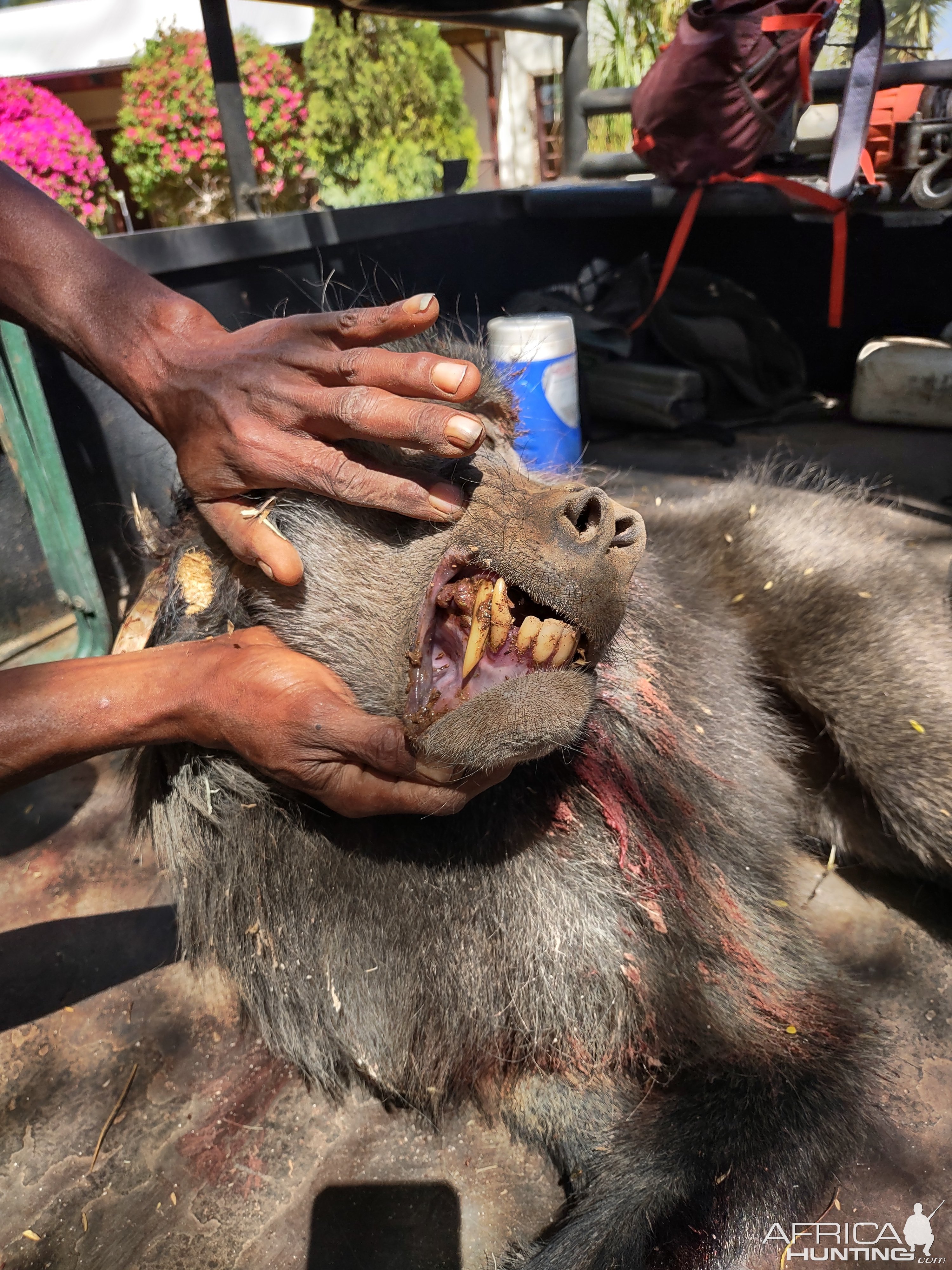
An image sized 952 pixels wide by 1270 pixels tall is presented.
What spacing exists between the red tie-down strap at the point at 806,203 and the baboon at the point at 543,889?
3160mm

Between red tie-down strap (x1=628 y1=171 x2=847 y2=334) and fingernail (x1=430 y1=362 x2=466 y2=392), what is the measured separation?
145 inches

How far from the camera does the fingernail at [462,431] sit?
4.16 ft

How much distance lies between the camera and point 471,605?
1571 millimetres

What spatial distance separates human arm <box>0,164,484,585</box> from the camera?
51.5 inches

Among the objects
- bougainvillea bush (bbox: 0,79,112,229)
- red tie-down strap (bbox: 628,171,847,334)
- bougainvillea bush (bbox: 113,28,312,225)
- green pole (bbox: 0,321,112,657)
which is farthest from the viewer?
bougainvillea bush (bbox: 113,28,312,225)

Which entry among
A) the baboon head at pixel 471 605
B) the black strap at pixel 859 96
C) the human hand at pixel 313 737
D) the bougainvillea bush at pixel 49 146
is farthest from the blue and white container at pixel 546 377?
the bougainvillea bush at pixel 49 146

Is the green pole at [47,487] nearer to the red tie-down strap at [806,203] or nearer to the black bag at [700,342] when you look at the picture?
the black bag at [700,342]

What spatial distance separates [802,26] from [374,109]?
26.3 ft

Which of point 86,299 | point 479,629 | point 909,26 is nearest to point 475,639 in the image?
point 479,629

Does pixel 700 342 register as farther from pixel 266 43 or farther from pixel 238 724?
pixel 266 43

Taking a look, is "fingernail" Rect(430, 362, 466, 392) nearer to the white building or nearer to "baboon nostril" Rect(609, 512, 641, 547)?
"baboon nostril" Rect(609, 512, 641, 547)

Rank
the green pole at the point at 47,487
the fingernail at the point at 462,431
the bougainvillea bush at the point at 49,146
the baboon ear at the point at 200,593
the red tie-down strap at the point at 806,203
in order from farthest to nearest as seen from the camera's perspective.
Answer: the bougainvillea bush at the point at 49,146, the red tie-down strap at the point at 806,203, the green pole at the point at 47,487, the baboon ear at the point at 200,593, the fingernail at the point at 462,431

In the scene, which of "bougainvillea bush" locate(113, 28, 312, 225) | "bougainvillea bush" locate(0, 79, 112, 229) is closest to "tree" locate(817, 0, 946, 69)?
"bougainvillea bush" locate(113, 28, 312, 225)
